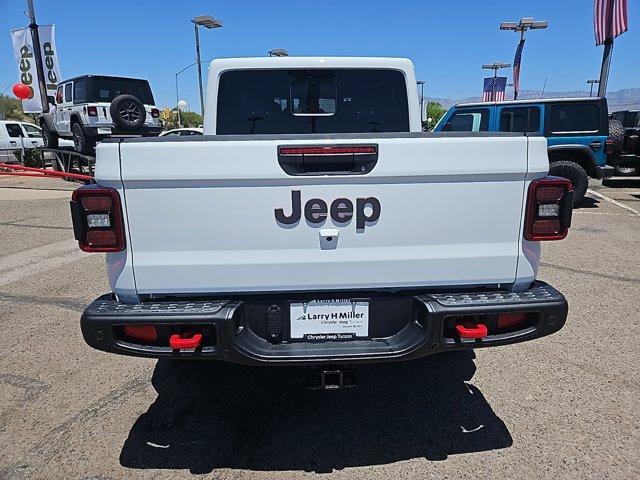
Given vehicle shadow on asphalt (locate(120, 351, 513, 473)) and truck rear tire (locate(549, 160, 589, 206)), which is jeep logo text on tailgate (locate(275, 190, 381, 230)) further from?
truck rear tire (locate(549, 160, 589, 206))

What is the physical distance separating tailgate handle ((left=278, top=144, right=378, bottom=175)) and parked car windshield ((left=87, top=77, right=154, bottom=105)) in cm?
1345

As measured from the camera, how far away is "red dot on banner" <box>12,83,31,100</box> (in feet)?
56.5

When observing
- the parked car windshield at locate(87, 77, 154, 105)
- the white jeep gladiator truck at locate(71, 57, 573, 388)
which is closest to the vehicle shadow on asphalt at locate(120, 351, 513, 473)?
the white jeep gladiator truck at locate(71, 57, 573, 388)

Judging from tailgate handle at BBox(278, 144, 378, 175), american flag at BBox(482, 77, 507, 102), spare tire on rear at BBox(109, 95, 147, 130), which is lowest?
tailgate handle at BBox(278, 144, 378, 175)

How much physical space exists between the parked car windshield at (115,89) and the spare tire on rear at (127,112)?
1033 millimetres

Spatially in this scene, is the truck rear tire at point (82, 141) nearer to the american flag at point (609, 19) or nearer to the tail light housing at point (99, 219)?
the tail light housing at point (99, 219)

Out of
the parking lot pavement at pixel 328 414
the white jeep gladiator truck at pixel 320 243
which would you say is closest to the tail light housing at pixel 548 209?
the white jeep gladiator truck at pixel 320 243

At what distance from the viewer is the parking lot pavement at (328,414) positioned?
92.2 inches

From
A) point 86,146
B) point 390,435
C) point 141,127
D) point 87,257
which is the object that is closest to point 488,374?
point 390,435

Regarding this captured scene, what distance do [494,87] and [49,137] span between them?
2426 centimetres

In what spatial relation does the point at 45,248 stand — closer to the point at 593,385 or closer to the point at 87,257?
the point at 87,257

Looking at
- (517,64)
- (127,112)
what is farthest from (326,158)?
(517,64)

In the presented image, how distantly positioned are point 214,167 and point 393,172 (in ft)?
2.59

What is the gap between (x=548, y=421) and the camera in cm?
265
